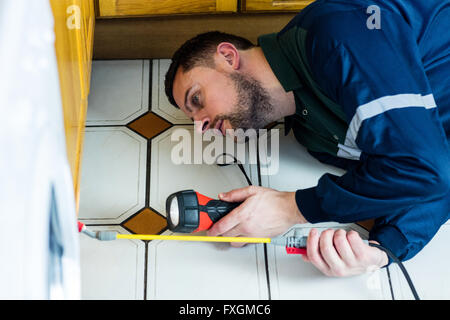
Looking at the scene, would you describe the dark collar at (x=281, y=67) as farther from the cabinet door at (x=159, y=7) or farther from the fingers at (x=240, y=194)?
the cabinet door at (x=159, y=7)

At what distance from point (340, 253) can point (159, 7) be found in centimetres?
87

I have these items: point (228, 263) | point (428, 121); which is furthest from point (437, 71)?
point (228, 263)

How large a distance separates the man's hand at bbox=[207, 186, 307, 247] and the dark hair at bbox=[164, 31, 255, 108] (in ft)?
1.04

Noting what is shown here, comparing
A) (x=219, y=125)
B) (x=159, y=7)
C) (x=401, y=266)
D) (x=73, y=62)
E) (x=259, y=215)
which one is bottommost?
(x=401, y=266)

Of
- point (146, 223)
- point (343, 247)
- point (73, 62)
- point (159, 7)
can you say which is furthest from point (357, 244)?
point (159, 7)

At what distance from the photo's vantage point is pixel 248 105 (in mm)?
1315

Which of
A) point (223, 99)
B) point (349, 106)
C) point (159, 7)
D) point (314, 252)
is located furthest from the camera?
point (159, 7)

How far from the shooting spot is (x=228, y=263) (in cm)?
132

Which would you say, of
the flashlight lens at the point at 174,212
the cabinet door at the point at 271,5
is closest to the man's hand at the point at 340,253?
the flashlight lens at the point at 174,212

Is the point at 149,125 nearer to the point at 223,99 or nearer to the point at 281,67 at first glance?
the point at 223,99

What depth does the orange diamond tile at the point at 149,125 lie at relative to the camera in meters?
1.62

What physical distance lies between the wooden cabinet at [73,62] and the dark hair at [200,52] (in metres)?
0.22

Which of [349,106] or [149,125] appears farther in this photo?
[149,125]
